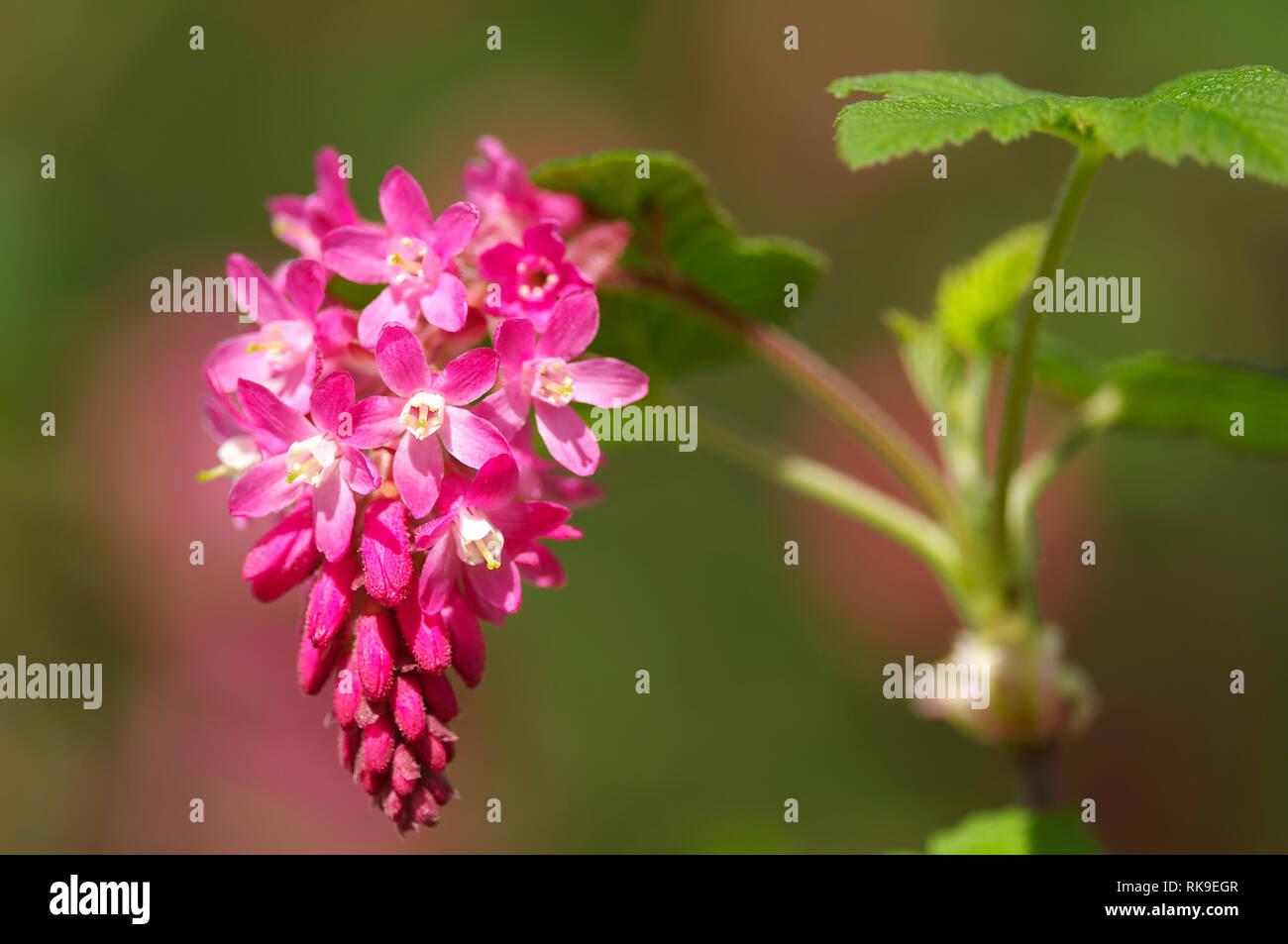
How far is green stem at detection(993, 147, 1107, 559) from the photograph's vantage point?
5.46ft

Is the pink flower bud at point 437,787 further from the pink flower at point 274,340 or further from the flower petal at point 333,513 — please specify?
the pink flower at point 274,340

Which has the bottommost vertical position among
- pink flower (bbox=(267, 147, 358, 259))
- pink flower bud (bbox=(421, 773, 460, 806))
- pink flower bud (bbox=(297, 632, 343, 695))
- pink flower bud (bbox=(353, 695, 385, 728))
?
pink flower bud (bbox=(421, 773, 460, 806))

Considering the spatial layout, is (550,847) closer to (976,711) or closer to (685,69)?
(976,711)

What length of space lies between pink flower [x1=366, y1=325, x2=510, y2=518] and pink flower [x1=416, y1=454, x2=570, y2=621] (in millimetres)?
31

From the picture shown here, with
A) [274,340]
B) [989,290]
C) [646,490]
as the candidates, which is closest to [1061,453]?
[989,290]

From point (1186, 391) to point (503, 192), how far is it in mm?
1440

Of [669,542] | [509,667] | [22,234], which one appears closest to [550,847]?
[509,667]

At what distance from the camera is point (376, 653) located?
1470 millimetres

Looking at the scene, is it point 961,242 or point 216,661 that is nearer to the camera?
point 216,661

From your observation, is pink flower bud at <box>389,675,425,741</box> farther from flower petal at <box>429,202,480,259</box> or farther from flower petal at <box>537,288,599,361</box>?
flower petal at <box>429,202,480,259</box>

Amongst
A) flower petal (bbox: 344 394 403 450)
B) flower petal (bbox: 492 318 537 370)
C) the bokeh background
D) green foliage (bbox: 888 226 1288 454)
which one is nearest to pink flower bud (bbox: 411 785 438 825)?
flower petal (bbox: 344 394 403 450)

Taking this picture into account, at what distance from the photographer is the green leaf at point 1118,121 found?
1387 millimetres

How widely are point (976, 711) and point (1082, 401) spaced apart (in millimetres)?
916

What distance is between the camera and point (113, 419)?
4539 millimetres
